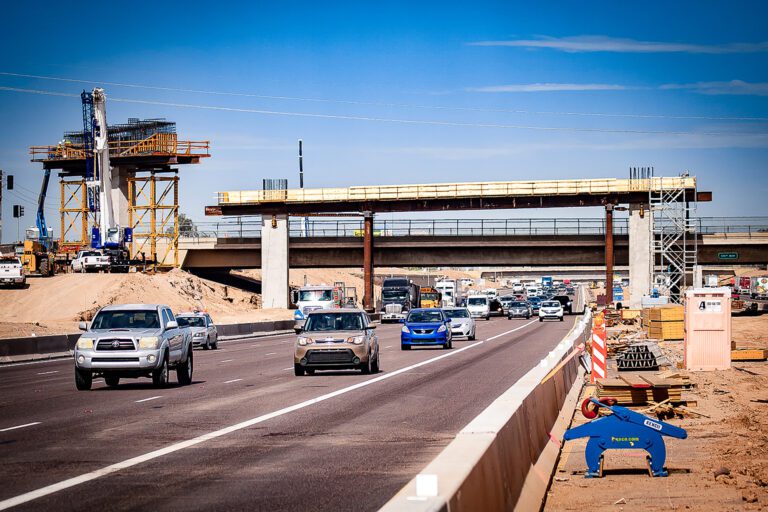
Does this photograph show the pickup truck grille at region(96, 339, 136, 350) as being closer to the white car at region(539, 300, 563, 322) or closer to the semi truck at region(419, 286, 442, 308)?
the white car at region(539, 300, 563, 322)

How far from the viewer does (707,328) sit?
2867cm

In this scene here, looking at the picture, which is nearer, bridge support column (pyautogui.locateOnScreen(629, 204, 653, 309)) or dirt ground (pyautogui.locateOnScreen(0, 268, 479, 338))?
dirt ground (pyautogui.locateOnScreen(0, 268, 479, 338))

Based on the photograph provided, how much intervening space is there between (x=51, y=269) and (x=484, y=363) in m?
73.5

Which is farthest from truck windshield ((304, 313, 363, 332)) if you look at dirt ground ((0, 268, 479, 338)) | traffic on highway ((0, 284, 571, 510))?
dirt ground ((0, 268, 479, 338))

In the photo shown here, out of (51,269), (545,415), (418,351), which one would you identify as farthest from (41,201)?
(545,415)

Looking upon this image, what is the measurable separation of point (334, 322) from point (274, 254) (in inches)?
2588

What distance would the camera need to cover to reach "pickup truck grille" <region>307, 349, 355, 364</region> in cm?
2825

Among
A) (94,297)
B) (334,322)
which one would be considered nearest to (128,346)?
A: (334,322)

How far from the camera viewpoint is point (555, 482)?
11875 mm

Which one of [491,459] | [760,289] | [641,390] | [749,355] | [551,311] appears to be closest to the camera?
[491,459]

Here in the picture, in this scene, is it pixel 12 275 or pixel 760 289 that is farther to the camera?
pixel 760 289

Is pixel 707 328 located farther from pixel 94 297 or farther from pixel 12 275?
pixel 12 275

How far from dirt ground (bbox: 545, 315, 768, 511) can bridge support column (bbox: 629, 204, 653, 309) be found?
69.6 m

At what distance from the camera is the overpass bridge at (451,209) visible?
290ft
